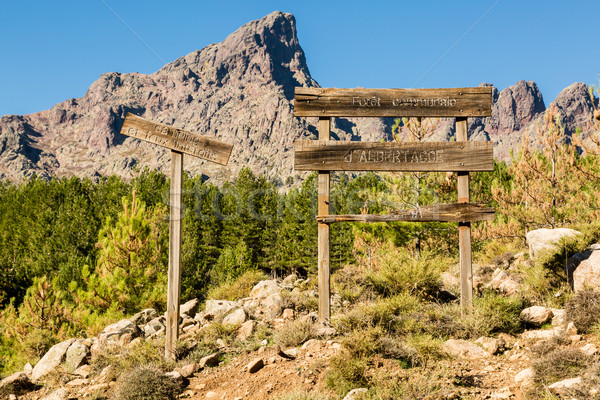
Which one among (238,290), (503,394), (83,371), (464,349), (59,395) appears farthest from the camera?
(238,290)

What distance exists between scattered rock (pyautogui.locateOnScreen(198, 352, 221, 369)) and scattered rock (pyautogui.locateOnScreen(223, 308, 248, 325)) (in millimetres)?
1161

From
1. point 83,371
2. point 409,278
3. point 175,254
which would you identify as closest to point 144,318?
point 83,371

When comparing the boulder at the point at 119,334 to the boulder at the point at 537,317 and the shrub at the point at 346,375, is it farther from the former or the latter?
the boulder at the point at 537,317

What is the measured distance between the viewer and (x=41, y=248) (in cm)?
2811

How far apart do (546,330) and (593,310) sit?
0.64 meters

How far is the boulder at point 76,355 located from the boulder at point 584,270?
26.1 ft

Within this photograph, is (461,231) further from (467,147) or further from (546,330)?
(546,330)

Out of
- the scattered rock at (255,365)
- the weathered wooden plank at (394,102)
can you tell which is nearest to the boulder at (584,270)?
the weathered wooden plank at (394,102)

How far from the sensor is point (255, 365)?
500 centimetres

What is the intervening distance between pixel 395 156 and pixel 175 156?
3456 mm

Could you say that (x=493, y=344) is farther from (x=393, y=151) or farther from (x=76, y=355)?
(x=76, y=355)

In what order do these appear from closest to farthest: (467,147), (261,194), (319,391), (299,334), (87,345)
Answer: (319,391), (299,334), (467,147), (87,345), (261,194)

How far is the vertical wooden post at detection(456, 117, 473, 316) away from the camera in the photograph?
631 centimetres

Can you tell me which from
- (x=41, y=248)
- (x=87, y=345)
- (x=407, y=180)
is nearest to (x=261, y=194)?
(x=41, y=248)
